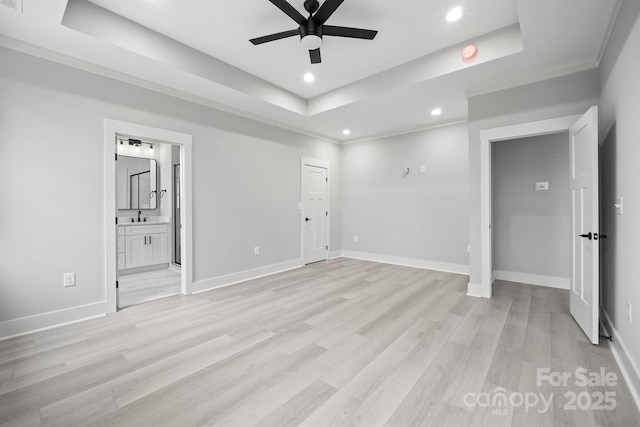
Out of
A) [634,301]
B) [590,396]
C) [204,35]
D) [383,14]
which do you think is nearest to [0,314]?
[204,35]

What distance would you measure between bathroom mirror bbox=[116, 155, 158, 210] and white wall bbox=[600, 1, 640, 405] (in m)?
6.59

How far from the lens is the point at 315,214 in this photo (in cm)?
575

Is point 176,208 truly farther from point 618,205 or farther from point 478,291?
point 618,205

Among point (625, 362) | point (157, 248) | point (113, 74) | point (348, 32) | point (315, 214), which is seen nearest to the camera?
point (625, 362)

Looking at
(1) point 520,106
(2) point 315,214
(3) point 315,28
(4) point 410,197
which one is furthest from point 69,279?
(1) point 520,106

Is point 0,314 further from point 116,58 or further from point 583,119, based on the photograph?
point 583,119

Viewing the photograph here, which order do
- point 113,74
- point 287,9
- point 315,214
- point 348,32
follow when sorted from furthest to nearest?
point 315,214 → point 113,74 → point 348,32 → point 287,9

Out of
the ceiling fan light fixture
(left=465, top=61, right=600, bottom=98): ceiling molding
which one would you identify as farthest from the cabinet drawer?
(left=465, top=61, right=600, bottom=98): ceiling molding

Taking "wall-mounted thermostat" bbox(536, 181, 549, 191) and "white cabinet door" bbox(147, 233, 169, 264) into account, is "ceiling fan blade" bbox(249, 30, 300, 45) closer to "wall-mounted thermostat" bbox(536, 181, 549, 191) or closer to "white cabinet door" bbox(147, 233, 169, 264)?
"wall-mounted thermostat" bbox(536, 181, 549, 191)

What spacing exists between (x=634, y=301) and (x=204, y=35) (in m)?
4.15

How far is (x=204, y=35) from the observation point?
2.82 meters

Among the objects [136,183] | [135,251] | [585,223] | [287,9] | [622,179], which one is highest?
[287,9]

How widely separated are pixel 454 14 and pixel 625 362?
3006 millimetres

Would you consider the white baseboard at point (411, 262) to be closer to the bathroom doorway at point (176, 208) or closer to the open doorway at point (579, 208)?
the open doorway at point (579, 208)
